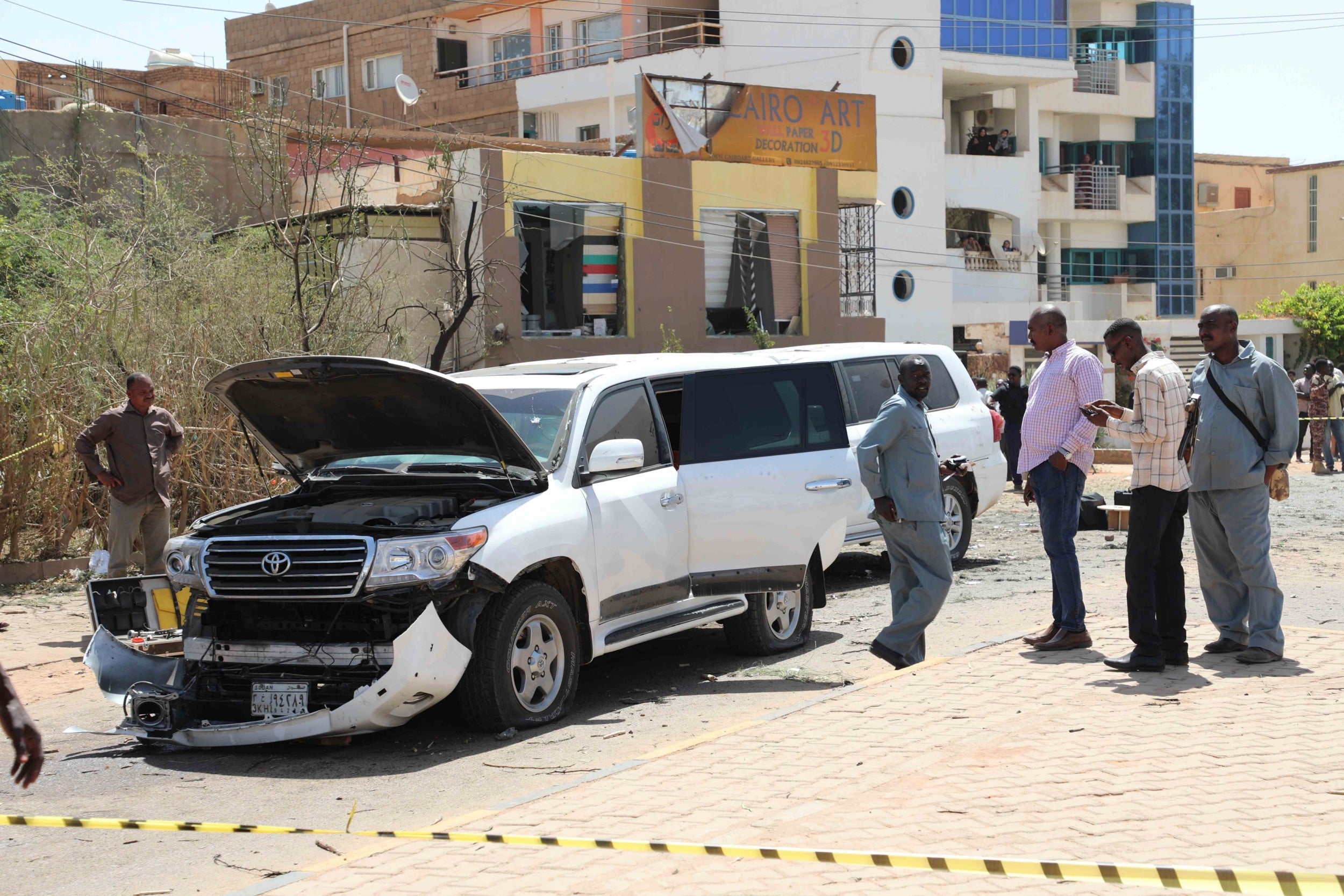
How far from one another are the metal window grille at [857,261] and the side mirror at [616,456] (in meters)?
24.6

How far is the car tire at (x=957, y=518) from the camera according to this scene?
42.8ft

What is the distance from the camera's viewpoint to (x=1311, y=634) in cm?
855

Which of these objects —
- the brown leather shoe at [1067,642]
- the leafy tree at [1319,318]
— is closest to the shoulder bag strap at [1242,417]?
the brown leather shoe at [1067,642]

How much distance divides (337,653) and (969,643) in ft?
14.6

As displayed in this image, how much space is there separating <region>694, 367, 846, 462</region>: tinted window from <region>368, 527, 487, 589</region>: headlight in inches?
90.0

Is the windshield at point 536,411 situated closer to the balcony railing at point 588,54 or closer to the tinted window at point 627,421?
the tinted window at point 627,421

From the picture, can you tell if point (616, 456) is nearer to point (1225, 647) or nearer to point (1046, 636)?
point (1046, 636)

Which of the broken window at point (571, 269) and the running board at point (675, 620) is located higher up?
the broken window at point (571, 269)

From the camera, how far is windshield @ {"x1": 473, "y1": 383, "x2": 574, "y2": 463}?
7902 mm

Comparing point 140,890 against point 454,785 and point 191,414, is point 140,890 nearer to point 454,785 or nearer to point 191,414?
point 454,785

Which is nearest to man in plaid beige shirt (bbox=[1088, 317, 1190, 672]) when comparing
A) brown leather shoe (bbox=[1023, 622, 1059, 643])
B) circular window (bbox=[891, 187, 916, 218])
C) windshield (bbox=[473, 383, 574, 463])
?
→ brown leather shoe (bbox=[1023, 622, 1059, 643])

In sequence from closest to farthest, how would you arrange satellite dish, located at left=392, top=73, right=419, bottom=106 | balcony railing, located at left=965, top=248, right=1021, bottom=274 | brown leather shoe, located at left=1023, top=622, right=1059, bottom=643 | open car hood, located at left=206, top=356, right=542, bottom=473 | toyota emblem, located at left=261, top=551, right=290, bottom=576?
toyota emblem, located at left=261, top=551, right=290, bottom=576
open car hood, located at left=206, top=356, right=542, bottom=473
brown leather shoe, located at left=1023, top=622, right=1059, bottom=643
satellite dish, located at left=392, top=73, right=419, bottom=106
balcony railing, located at left=965, top=248, right=1021, bottom=274

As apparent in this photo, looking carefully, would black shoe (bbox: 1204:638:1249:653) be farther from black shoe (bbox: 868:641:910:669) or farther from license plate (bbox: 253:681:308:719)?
license plate (bbox: 253:681:308:719)

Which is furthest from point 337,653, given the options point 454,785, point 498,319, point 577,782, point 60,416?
point 498,319
